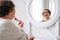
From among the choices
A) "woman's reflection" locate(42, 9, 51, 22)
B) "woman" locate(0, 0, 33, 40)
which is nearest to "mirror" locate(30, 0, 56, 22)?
"woman's reflection" locate(42, 9, 51, 22)

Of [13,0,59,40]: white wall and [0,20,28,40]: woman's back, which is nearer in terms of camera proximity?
[0,20,28,40]: woman's back

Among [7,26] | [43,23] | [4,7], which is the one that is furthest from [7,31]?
[43,23]

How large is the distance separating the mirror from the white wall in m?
0.09

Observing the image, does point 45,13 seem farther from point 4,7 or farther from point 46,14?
point 4,7

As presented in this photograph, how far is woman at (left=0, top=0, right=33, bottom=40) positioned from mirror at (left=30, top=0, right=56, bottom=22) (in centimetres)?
77

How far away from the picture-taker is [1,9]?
785 mm

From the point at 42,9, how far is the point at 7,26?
2.73 feet

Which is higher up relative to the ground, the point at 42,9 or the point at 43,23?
the point at 42,9

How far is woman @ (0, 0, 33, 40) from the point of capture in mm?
762

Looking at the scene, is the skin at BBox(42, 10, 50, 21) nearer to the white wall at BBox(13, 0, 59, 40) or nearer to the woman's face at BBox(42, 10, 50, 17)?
the woman's face at BBox(42, 10, 50, 17)

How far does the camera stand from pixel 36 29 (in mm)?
1576

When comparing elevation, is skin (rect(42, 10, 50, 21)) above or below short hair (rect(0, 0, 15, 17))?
below

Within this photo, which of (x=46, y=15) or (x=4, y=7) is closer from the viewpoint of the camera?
(x=4, y=7)

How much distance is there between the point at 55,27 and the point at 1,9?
84 centimetres
